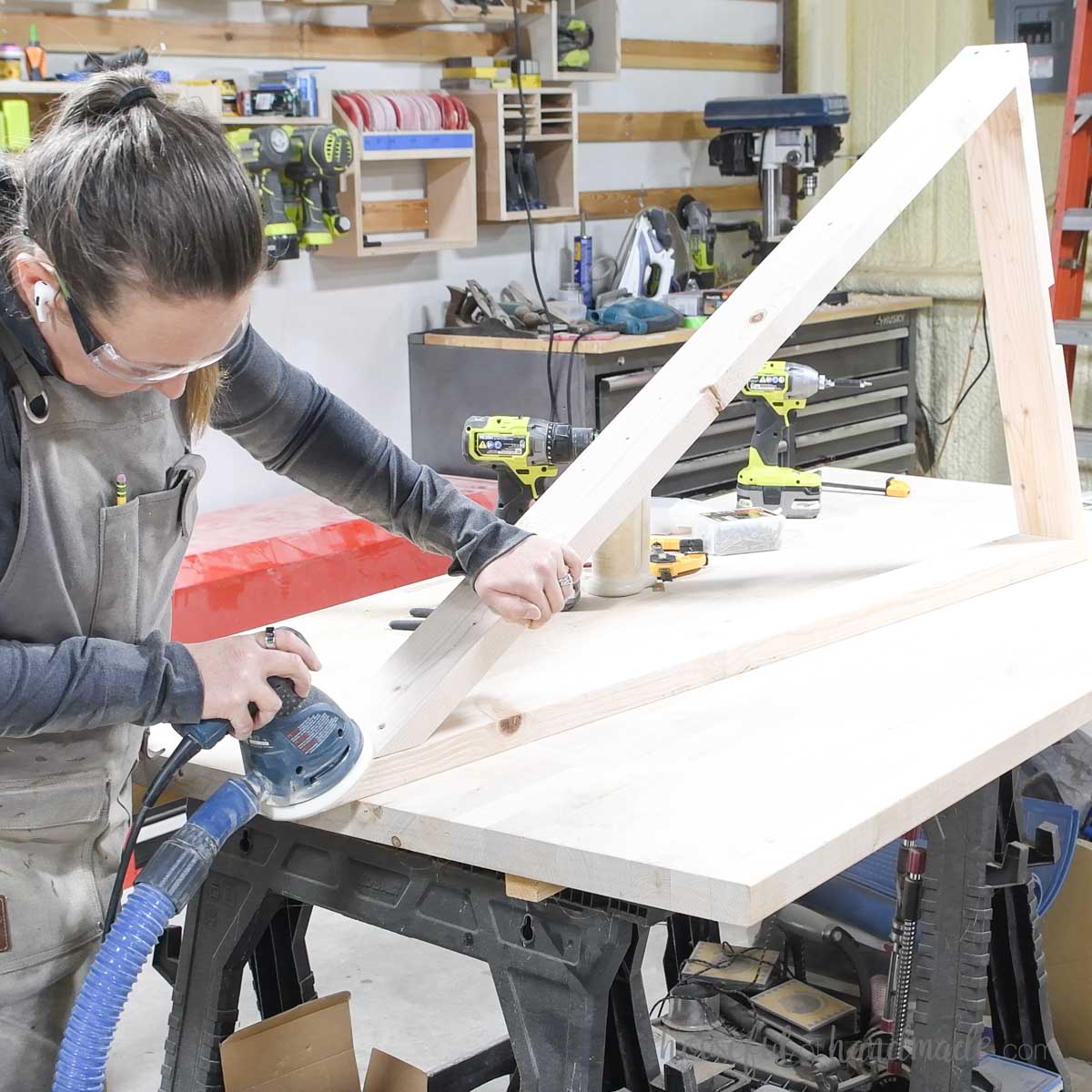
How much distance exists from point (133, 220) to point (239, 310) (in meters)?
0.12

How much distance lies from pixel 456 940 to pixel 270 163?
2.51 metres

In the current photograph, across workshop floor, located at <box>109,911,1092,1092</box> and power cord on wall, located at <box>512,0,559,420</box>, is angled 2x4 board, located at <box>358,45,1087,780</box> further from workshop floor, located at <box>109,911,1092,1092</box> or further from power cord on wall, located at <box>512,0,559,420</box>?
power cord on wall, located at <box>512,0,559,420</box>

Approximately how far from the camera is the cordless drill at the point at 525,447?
2186 mm

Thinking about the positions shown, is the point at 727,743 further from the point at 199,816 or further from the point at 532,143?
the point at 532,143

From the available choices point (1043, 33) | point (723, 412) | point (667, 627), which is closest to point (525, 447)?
point (667, 627)

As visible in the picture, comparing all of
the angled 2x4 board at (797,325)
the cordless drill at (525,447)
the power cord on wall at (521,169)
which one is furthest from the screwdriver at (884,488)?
the power cord on wall at (521,169)

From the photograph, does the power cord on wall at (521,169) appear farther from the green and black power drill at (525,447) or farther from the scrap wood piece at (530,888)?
the scrap wood piece at (530,888)

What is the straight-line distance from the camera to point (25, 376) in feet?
3.79

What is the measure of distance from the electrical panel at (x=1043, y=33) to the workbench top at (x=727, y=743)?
10.1ft

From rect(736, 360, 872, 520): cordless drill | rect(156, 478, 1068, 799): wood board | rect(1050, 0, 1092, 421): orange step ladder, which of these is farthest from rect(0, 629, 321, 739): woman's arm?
rect(1050, 0, 1092, 421): orange step ladder

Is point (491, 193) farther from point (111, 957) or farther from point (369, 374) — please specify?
point (111, 957)

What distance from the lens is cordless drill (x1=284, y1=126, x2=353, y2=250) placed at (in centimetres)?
348

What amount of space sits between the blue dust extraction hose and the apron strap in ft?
1.18

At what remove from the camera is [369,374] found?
13.6 ft
